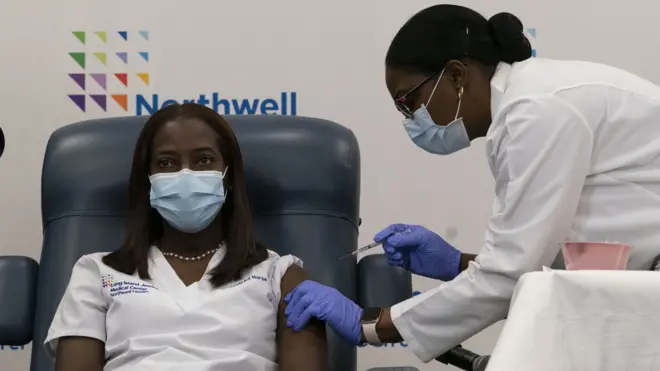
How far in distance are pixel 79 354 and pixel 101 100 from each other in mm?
1034

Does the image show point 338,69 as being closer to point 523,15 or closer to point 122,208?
point 523,15

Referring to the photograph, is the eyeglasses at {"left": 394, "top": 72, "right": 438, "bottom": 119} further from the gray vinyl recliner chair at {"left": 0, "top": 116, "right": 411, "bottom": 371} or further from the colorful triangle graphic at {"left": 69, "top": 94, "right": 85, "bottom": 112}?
the colorful triangle graphic at {"left": 69, "top": 94, "right": 85, "bottom": 112}

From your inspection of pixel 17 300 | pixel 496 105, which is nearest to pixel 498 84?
pixel 496 105

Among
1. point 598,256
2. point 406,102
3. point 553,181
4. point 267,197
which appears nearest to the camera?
point 598,256

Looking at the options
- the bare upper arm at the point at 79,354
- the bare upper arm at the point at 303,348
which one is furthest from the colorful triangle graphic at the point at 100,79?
the bare upper arm at the point at 303,348

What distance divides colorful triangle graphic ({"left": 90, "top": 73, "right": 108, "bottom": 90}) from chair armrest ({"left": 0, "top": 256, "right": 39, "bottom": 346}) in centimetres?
71

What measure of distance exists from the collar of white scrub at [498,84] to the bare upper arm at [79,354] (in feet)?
3.11

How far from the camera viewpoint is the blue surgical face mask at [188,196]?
5.49ft

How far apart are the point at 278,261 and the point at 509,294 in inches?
22.5

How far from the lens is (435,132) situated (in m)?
1.67

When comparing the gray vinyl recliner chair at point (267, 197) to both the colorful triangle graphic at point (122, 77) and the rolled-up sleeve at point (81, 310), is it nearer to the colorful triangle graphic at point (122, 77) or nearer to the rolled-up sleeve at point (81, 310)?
the rolled-up sleeve at point (81, 310)

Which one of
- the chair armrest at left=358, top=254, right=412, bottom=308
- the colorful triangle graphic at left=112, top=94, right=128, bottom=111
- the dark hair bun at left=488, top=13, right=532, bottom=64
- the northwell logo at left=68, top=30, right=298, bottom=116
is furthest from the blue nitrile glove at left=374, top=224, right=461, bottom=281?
the colorful triangle graphic at left=112, top=94, right=128, bottom=111

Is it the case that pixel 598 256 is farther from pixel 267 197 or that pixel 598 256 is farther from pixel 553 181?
pixel 267 197

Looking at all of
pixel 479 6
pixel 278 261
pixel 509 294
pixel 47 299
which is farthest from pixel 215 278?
pixel 479 6
